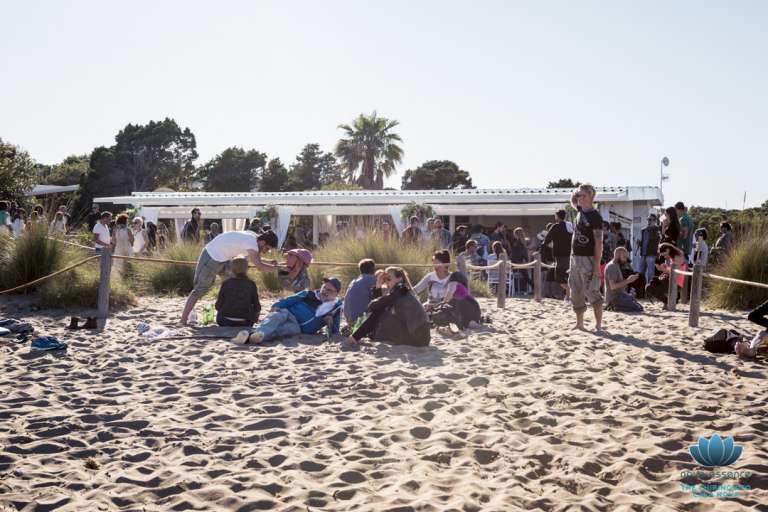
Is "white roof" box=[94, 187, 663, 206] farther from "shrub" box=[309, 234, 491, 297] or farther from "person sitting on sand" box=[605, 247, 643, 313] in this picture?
"person sitting on sand" box=[605, 247, 643, 313]

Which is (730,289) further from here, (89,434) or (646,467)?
(89,434)

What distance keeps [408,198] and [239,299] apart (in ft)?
47.9

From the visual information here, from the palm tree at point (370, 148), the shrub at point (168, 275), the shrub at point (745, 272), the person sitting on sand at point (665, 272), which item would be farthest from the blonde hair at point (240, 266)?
the palm tree at point (370, 148)

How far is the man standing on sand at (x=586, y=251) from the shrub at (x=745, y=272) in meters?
2.97

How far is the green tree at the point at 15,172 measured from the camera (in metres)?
20.9

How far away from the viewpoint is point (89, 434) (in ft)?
12.2

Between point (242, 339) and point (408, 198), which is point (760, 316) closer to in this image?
point (242, 339)

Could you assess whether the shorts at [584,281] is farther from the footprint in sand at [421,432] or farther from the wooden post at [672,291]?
the footprint in sand at [421,432]

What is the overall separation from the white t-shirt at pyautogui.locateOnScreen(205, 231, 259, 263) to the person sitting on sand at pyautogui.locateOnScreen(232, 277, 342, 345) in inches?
29.5

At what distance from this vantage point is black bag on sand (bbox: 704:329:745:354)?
5805 mm

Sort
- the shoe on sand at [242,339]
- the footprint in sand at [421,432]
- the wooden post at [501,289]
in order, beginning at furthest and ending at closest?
the wooden post at [501,289]
the shoe on sand at [242,339]
the footprint in sand at [421,432]

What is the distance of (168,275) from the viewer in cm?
1076

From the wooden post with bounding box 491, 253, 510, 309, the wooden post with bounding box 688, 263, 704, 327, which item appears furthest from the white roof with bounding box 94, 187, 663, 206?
the wooden post with bounding box 688, 263, 704, 327

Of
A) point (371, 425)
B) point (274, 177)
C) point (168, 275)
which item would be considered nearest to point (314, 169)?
point (274, 177)
